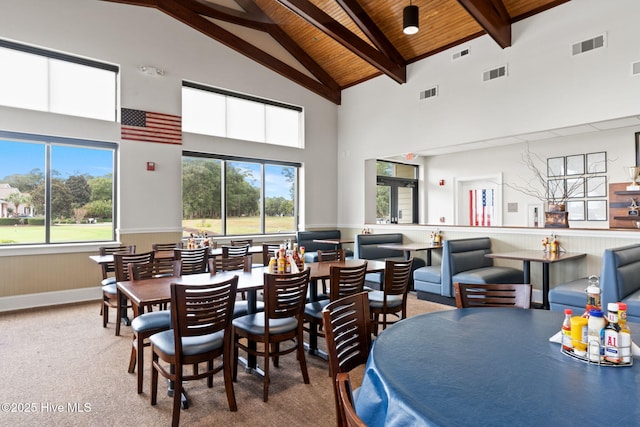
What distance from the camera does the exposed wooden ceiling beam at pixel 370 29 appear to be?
6158 millimetres

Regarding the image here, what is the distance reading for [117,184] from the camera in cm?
626

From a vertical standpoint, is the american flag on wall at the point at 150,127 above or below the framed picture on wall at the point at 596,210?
above

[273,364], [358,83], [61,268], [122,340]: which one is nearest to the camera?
[273,364]

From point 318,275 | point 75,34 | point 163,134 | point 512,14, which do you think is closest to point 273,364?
point 318,275

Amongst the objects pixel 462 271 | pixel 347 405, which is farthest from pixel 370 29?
pixel 347 405

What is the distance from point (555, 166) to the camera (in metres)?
7.25

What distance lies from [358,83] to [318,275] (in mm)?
6363

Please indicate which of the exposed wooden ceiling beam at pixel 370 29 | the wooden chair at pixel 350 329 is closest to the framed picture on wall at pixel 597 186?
the exposed wooden ceiling beam at pixel 370 29

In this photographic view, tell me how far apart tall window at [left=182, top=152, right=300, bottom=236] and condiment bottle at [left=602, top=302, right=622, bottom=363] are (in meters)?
6.67

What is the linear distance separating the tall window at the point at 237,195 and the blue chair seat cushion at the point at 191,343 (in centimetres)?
467

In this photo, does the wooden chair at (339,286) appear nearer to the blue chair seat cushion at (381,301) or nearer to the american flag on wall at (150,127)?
the blue chair seat cushion at (381,301)

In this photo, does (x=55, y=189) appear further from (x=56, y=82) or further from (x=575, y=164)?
(x=575, y=164)

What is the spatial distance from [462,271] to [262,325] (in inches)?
142

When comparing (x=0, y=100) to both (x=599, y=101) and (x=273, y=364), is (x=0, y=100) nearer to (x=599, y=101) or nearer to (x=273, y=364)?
(x=273, y=364)
